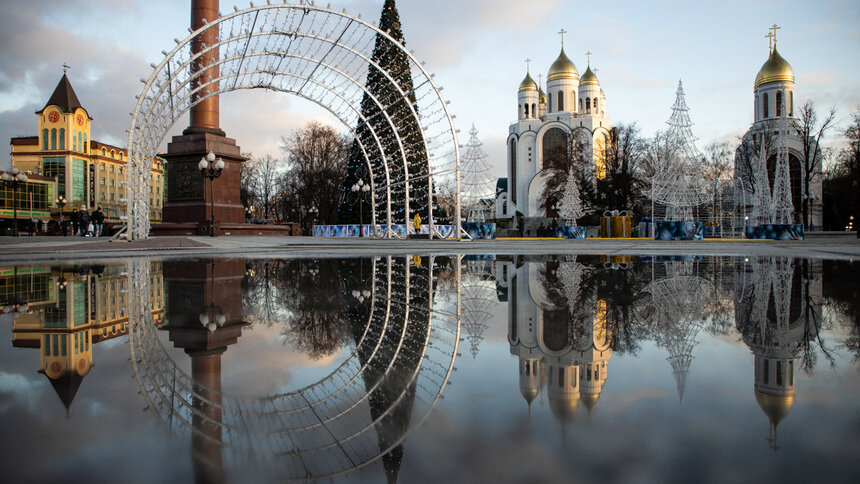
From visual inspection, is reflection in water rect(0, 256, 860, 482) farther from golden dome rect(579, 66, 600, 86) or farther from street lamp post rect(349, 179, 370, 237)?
golden dome rect(579, 66, 600, 86)

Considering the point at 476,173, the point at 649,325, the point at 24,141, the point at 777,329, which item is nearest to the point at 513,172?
the point at 476,173

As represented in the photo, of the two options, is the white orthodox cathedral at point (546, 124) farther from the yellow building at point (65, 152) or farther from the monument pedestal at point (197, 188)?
the yellow building at point (65, 152)

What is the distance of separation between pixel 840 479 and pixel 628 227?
38217 mm

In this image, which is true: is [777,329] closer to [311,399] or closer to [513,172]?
[311,399]

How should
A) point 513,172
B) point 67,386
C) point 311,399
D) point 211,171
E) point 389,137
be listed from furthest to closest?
point 513,172 < point 389,137 < point 211,171 < point 67,386 < point 311,399

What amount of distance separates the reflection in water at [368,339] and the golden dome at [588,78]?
242 feet

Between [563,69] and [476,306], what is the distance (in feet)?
245

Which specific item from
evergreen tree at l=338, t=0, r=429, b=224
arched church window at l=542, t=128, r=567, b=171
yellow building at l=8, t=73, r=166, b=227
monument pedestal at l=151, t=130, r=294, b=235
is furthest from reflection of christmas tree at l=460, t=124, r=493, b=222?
yellow building at l=8, t=73, r=166, b=227

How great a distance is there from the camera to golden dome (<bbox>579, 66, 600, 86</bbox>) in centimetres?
7519

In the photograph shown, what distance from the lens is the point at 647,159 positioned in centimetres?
4962

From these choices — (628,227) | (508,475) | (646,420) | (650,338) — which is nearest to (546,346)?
(650,338)

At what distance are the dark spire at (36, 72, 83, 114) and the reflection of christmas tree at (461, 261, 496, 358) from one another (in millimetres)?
76824

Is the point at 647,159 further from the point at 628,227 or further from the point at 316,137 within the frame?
the point at 316,137

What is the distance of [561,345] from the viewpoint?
9.32ft
